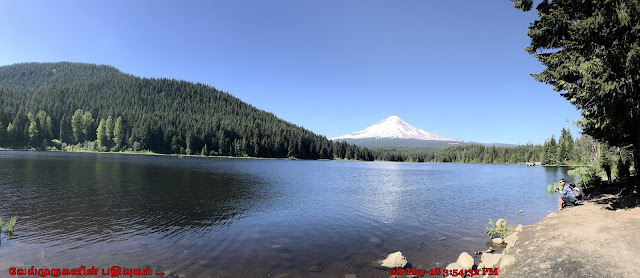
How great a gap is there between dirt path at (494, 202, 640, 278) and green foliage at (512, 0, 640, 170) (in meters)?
6.81

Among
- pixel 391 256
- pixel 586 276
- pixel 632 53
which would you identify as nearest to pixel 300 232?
pixel 391 256

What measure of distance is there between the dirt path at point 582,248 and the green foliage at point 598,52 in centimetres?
681

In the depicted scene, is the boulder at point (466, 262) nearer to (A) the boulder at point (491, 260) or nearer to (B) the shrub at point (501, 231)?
(A) the boulder at point (491, 260)

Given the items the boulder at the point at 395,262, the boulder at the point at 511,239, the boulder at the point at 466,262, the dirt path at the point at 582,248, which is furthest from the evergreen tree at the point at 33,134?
the dirt path at the point at 582,248

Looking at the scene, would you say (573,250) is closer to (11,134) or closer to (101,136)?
(101,136)

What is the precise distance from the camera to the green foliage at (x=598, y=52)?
56.4ft

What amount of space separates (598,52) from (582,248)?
12.3 m

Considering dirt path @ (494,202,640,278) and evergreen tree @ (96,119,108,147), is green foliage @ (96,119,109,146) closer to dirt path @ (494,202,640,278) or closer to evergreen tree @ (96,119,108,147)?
evergreen tree @ (96,119,108,147)

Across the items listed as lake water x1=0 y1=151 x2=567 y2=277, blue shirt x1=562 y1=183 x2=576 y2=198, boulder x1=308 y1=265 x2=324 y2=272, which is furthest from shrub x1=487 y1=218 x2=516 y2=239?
boulder x1=308 y1=265 x2=324 y2=272

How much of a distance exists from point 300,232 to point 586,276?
1705 cm

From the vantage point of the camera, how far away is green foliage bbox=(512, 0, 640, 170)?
56.4 ft

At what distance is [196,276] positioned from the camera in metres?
14.9

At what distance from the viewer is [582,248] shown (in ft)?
46.9

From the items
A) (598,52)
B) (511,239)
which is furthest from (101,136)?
(598,52)
